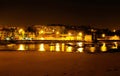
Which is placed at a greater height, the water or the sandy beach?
the water

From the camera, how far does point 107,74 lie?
309 inches

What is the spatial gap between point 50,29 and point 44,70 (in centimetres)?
2069

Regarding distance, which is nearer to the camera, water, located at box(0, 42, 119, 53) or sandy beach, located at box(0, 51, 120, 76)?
sandy beach, located at box(0, 51, 120, 76)

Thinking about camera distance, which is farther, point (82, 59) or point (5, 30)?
point (5, 30)

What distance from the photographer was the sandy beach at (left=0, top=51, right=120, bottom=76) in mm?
8012

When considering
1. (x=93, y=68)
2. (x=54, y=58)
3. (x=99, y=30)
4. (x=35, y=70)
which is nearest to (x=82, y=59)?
(x=54, y=58)

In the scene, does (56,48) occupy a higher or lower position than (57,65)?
higher

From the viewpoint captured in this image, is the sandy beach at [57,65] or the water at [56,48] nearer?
the sandy beach at [57,65]

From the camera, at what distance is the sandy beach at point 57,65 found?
8012 millimetres

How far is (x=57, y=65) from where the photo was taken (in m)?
9.23

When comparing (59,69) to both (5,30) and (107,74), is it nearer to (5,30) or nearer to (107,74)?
(107,74)

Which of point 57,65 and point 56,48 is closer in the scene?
point 57,65

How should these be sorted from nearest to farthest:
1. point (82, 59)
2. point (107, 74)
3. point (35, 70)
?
point (107, 74) < point (35, 70) < point (82, 59)

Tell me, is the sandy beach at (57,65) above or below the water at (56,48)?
below
